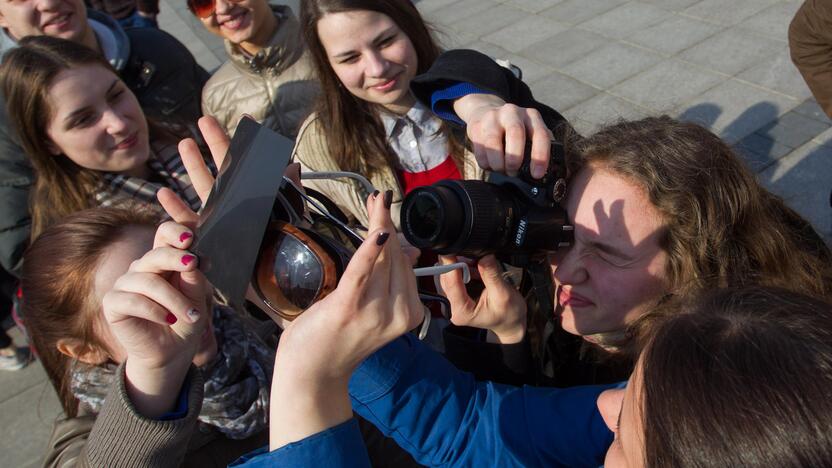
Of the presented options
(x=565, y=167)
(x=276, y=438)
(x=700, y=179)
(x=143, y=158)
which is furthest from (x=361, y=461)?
(x=143, y=158)

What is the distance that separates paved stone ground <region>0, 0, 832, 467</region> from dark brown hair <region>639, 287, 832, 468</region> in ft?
8.03

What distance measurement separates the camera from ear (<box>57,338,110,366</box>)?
62.6 inches

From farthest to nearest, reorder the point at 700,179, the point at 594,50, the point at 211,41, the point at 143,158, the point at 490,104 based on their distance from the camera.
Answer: the point at 211,41 < the point at 594,50 < the point at 143,158 < the point at 490,104 < the point at 700,179

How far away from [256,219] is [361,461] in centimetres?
39

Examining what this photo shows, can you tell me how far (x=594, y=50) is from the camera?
16.6ft

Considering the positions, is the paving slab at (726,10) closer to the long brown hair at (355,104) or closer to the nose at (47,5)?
the long brown hair at (355,104)

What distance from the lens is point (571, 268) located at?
4.91ft

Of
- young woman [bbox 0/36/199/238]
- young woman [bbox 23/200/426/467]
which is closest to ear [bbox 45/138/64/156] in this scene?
young woman [bbox 0/36/199/238]

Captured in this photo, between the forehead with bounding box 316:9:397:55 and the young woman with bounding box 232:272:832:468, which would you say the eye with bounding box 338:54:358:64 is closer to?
the forehead with bounding box 316:9:397:55

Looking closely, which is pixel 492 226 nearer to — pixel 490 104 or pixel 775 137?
pixel 490 104

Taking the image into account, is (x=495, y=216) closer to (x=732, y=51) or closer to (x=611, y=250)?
(x=611, y=250)

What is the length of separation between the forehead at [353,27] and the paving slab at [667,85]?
8.28 feet

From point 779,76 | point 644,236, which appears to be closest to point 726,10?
point 779,76

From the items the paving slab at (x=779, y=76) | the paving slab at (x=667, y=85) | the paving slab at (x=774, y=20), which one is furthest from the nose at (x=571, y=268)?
the paving slab at (x=774, y=20)
